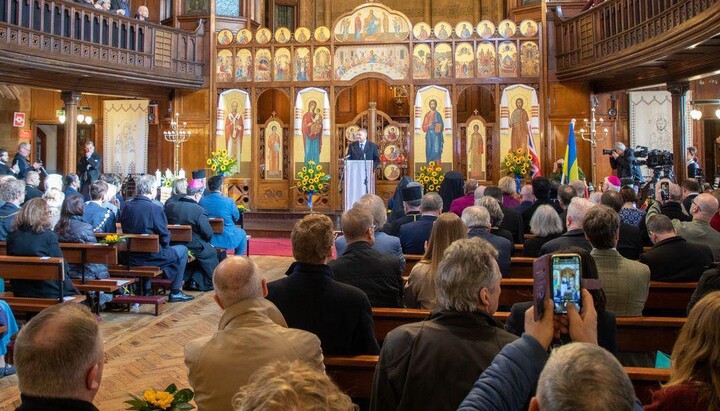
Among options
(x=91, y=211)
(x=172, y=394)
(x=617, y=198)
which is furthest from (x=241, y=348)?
(x=91, y=211)

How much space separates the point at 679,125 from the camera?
12.7 m

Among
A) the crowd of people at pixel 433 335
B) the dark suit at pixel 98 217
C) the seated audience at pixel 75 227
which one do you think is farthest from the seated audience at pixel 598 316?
the dark suit at pixel 98 217

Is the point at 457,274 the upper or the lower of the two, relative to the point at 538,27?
lower

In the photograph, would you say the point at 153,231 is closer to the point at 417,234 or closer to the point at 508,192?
the point at 417,234

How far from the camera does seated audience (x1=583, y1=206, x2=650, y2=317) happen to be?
383 centimetres

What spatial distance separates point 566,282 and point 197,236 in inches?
298

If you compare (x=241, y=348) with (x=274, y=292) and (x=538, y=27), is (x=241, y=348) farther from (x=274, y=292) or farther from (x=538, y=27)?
(x=538, y=27)

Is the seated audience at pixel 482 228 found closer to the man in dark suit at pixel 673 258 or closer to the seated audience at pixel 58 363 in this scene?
the man in dark suit at pixel 673 258

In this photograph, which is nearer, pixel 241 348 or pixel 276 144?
pixel 241 348

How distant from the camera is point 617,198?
20.9 ft

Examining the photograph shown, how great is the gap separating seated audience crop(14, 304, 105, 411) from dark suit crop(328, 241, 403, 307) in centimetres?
227

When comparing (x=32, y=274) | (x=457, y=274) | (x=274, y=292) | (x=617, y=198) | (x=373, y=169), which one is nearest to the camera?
(x=457, y=274)

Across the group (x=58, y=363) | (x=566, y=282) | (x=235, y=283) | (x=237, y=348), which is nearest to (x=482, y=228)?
(x=235, y=283)

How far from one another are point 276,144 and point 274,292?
484 inches
